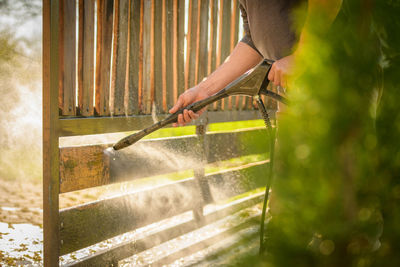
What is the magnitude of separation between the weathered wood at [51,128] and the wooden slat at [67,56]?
55 millimetres

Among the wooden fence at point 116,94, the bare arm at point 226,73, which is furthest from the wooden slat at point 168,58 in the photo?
the bare arm at point 226,73

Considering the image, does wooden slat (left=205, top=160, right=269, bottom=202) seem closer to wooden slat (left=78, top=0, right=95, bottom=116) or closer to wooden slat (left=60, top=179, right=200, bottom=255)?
wooden slat (left=60, top=179, right=200, bottom=255)

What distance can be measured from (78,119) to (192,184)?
4.49ft

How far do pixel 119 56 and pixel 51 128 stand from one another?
0.68 meters

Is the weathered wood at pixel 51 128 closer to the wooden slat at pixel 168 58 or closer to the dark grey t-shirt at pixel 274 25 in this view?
the wooden slat at pixel 168 58

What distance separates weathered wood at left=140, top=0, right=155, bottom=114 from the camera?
256cm

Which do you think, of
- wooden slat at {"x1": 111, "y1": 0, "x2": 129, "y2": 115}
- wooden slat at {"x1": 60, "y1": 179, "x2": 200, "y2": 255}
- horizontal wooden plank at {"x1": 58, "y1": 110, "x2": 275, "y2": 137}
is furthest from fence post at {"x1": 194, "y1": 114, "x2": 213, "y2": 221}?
wooden slat at {"x1": 111, "y1": 0, "x2": 129, "y2": 115}

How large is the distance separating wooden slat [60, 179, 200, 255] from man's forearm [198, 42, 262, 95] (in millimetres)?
1081

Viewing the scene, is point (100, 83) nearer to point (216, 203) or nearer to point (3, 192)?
point (216, 203)

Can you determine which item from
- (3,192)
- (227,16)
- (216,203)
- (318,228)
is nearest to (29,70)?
(3,192)

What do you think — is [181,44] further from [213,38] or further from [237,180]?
[237,180]

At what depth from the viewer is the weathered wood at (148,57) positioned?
8.39 feet

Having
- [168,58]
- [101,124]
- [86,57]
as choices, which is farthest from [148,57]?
[101,124]

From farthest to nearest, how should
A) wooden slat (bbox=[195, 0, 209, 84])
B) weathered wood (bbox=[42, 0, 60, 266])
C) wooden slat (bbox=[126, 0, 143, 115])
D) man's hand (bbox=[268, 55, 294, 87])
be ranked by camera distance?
wooden slat (bbox=[195, 0, 209, 84])
wooden slat (bbox=[126, 0, 143, 115])
weathered wood (bbox=[42, 0, 60, 266])
man's hand (bbox=[268, 55, 294, 87])
